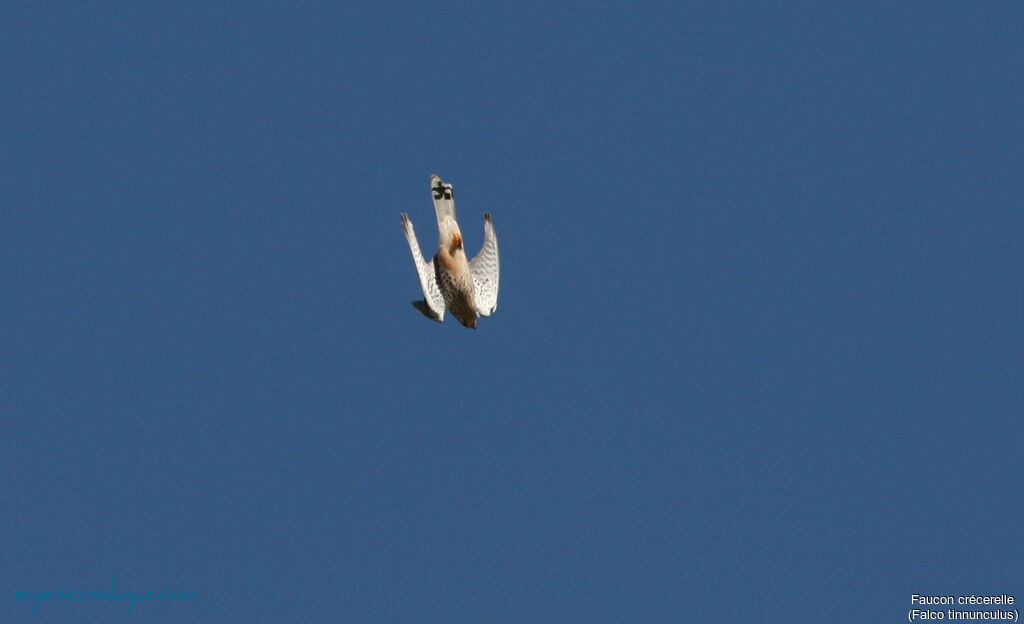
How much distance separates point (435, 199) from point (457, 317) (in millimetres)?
1710

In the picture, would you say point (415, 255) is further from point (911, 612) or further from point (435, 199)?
point (911, 612)

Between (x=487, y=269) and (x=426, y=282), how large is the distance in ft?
5.17

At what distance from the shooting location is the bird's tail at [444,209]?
87.8 ft

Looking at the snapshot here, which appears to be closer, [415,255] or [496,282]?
[415,255]

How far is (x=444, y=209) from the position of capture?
88.0 feet

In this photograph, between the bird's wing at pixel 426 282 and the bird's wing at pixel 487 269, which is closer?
the bird's wing at pixel 426 282

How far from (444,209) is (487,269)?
1240 millimetres

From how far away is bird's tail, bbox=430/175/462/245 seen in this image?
26.8 metres

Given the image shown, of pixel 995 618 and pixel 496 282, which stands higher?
pixel 496 282

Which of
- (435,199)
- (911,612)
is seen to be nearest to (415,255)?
(435,199)

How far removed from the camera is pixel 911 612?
26672mm

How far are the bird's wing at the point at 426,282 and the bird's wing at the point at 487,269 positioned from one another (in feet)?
3.05

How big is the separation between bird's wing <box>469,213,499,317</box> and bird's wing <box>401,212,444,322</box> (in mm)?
929

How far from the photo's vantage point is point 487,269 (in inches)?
1083
